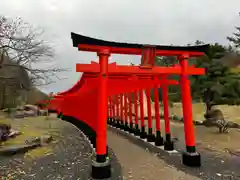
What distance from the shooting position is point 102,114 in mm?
5734

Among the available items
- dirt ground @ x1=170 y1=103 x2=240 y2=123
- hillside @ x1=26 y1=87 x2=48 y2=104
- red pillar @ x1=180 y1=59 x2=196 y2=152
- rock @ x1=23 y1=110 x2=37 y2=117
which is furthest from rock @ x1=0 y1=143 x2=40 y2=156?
hillside @ x1=26 y1=87 x2=48 y2=104

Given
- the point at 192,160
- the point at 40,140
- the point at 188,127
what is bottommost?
the point at 192,160

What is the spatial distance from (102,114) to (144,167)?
7.79 ft

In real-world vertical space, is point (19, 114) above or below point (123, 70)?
below

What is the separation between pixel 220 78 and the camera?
18469mm

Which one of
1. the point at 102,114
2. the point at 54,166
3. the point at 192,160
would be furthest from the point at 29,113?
the point at 192,160

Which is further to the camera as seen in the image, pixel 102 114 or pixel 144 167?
pixel 144 167

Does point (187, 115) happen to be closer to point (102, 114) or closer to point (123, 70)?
point (123, 70)

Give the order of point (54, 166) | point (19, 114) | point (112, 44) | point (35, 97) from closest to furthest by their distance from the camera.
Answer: point (112, 44), point (54, 166), point (19, 114), point (35, 97)

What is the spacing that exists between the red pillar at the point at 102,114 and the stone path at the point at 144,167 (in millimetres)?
949

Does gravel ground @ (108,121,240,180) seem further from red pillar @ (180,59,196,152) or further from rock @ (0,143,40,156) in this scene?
rock @ (0,143,40,156)

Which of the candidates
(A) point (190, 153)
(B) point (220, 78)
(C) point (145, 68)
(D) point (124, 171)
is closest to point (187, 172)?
(A) point (190, 153)

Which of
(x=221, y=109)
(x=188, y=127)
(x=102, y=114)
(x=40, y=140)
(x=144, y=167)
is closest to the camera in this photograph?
(x=102, y=114)

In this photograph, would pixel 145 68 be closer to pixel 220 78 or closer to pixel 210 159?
pixel 210 159
